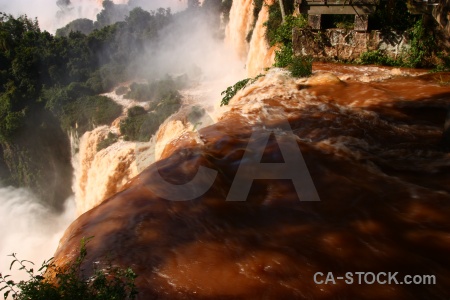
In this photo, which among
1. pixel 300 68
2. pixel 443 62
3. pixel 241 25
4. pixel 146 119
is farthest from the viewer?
pixel 146 119

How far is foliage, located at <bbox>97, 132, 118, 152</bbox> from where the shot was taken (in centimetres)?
2288

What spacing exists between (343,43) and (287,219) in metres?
7.85

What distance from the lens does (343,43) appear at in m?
10.7

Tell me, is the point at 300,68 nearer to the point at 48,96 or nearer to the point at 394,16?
the point at 394,16

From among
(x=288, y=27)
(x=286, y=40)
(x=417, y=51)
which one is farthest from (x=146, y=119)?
(x=417, y=51)

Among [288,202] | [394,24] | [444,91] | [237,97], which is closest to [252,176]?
[288,202]

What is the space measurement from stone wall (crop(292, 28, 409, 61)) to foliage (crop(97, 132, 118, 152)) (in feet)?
49.0

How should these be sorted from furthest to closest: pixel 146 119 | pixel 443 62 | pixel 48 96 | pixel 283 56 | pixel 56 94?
pixel 48 96 → pixel 56 94 → pixel 146 119 → pixel 283 56 → pixel 443 62

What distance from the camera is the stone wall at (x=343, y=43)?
33.1 feet

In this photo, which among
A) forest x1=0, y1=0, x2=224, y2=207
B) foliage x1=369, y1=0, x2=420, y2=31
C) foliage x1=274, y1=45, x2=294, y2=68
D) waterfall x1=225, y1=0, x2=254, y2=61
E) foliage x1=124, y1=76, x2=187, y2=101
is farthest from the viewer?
foliage x1=124, y1=76, x2=187, y2=101

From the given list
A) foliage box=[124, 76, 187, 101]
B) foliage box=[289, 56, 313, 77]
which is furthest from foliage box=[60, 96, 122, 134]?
foliage box=[289, 56, 313, 77]

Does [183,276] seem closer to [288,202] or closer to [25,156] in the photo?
[288,202]

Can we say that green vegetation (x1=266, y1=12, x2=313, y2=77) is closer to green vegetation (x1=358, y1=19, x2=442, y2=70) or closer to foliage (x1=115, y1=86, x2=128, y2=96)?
green vegetation (x1=358, y1=19, x2=442, y2=70)

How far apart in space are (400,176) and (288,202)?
180cm
